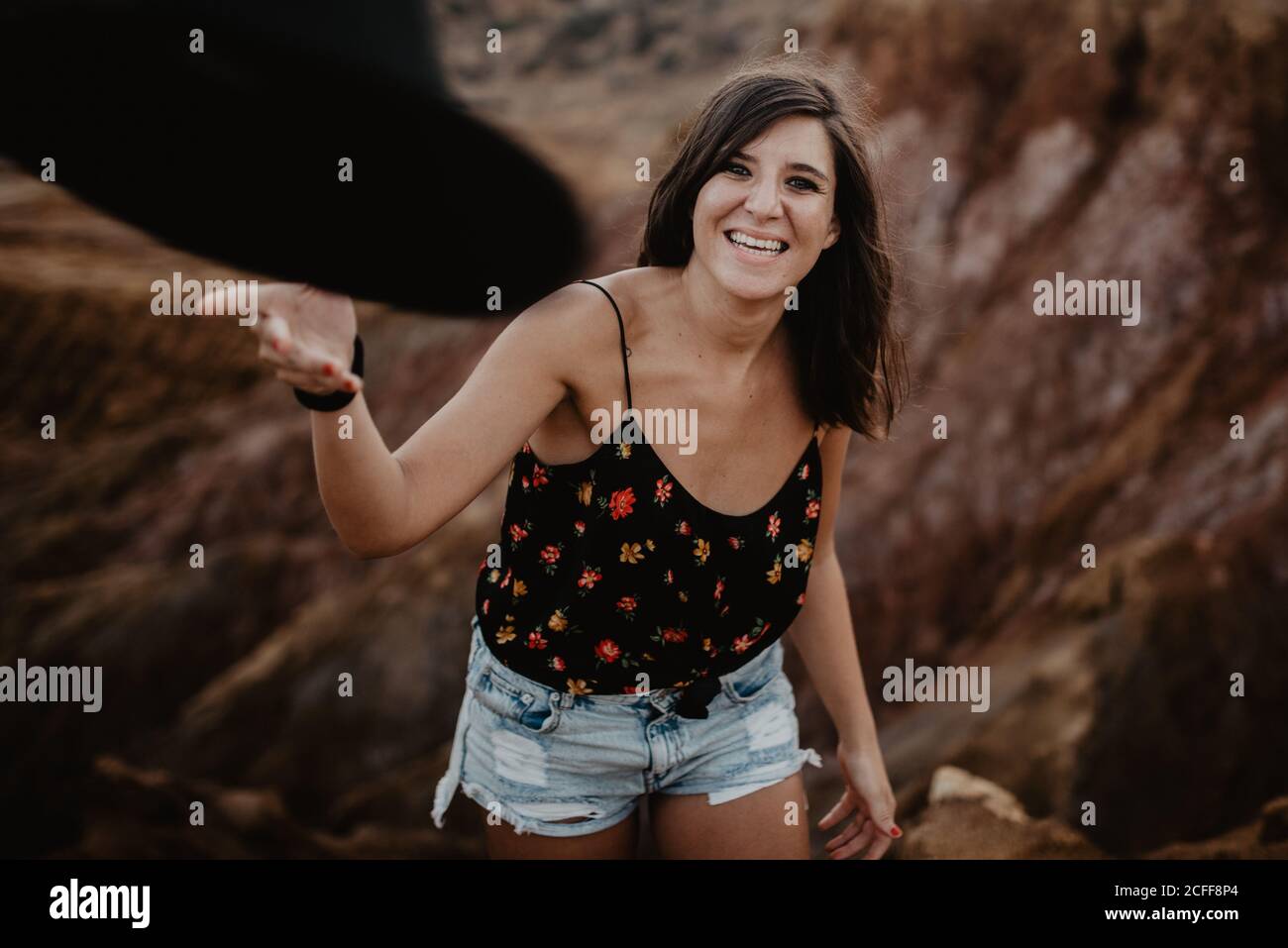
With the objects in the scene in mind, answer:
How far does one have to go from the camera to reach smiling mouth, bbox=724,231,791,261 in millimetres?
1535

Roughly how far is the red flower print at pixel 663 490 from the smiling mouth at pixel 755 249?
13.2 inches

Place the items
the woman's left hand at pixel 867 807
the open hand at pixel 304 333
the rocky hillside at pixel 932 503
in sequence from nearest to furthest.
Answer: the open hand at pixel 304 333, the woman's left hand at pixel 867 807, the rocky hillside at pixel 932 503

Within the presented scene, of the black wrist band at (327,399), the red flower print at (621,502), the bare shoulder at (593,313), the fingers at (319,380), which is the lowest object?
the red flower print at (621,502)

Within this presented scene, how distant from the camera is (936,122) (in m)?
4.33

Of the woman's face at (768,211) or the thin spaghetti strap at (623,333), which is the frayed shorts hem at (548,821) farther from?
the woman's face at (768,211)

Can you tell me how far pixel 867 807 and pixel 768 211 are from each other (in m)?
1.05

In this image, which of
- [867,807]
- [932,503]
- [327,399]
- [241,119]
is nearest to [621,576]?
[327,399]

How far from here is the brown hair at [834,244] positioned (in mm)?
1591

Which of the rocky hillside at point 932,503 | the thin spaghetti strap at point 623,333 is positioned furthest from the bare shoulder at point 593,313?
the rocky hillside at point 932,503

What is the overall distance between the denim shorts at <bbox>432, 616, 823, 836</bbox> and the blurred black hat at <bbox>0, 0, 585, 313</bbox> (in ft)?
2.66

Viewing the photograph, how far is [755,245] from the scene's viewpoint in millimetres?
1543

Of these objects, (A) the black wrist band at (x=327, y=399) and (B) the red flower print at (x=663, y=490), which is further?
(B) the red flower print at (x=663, y=490)

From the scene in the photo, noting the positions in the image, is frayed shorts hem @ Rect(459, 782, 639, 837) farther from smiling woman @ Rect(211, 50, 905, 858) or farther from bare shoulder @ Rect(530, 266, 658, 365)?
bare shoulder @ Rect(530, 266, 658, 365)

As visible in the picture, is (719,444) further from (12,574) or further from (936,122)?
(12,574)
